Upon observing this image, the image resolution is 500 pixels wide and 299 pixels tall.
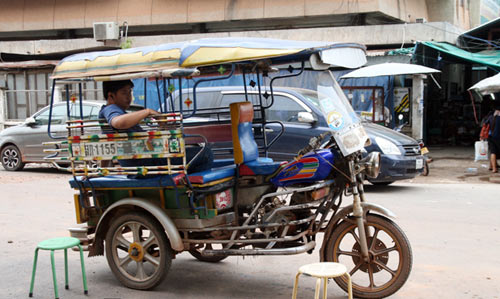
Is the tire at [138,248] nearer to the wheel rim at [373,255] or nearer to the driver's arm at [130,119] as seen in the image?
the driver's arm at [130,119]

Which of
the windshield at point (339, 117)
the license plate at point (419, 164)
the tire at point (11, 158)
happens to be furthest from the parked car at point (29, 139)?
the windshield at point (339, 117)

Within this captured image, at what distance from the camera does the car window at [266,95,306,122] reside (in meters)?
10.5

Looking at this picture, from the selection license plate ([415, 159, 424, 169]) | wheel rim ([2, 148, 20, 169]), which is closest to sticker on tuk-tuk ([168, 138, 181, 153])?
license plate ([415, 159, 424, 169])

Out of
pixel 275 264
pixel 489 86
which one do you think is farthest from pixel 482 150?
pixel 275 264

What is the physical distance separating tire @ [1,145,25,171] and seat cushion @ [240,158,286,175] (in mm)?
10880

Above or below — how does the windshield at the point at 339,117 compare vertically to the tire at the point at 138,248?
above

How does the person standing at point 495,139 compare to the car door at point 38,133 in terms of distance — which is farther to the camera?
the car door at point 38,133

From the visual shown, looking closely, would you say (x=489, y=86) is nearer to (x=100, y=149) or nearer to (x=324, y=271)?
(x=100, y=149)

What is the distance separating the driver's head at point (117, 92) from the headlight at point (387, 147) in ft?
19.3

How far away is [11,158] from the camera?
1437cm

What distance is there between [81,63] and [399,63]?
12384mm

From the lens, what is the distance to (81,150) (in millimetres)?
4934

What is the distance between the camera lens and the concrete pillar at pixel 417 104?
16.2m

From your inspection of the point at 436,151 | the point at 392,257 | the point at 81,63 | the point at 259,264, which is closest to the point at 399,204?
the point at 259,264
